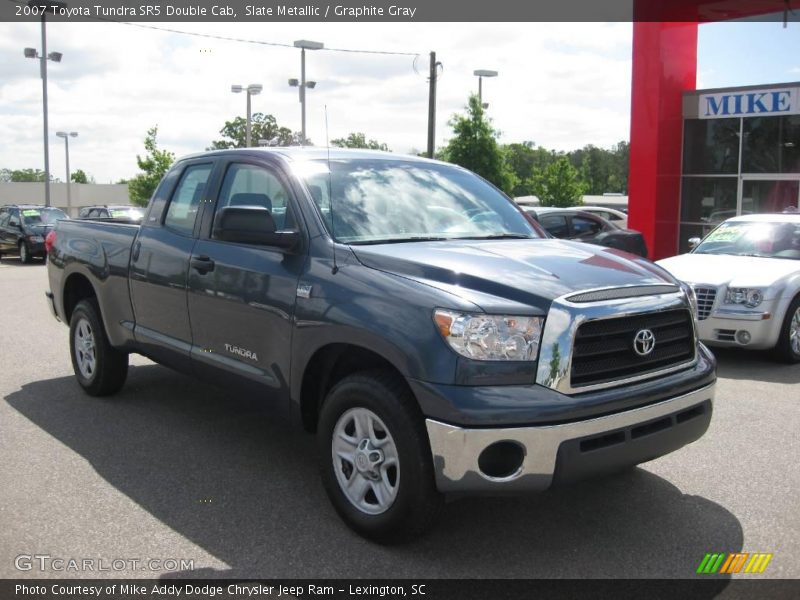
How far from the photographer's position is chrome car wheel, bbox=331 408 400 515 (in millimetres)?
3762

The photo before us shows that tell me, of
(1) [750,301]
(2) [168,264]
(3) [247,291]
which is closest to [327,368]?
(3) [247,291]

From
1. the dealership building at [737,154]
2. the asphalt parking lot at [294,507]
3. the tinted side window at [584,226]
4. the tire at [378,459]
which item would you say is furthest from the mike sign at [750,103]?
the tire at [378,459]

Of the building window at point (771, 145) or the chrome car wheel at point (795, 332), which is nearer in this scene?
the chrome car wheel at point (795, 332)

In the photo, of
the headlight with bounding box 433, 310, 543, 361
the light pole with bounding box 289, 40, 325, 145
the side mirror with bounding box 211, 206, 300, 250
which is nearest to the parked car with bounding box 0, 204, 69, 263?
the light pole with bounding box 289, 40, 325, 145

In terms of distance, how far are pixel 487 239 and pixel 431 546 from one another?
180cm

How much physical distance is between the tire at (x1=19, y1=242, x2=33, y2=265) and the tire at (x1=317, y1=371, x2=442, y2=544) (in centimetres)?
2287

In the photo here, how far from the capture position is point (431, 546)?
152 inches

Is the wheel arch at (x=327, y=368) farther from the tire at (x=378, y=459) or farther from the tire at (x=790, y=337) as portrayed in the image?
the tire at (x=790, y=337)

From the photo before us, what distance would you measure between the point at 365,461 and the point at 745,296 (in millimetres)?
5889

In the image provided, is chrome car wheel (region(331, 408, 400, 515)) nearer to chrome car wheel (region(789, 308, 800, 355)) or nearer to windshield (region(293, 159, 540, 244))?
windshield (region(293, 159, 540, 244))

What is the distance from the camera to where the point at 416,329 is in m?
3.57

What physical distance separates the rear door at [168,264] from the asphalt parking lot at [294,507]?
2.25 ft

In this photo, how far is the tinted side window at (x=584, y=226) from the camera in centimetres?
1436

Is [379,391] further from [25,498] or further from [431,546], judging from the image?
[25,498]
